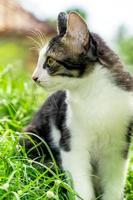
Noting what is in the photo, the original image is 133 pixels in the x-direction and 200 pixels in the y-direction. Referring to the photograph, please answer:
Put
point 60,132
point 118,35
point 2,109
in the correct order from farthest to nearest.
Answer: point 118,35 → point 2,109 → point 60,132

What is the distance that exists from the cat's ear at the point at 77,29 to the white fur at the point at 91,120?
0.19 m

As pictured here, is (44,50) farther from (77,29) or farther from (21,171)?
(21,171)

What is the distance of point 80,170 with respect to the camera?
3.29 meters

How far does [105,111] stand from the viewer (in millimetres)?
3180

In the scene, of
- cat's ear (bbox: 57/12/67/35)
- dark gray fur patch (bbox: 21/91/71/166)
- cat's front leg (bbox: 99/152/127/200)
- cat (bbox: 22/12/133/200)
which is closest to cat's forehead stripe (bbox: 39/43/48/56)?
cat (bbox: 22/12/133/200)

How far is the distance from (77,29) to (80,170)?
862mm

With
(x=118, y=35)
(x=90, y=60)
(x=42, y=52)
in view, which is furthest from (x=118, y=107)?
(x=118, y=35)

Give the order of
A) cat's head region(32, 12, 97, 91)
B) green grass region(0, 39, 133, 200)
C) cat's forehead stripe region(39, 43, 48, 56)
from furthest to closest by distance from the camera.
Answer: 1. cat's forehead stripe region(39, 43, 48, 56)
2. cat's head region(32, 12, 97, 91)
3. green grass region(0, 39, 133, 200)

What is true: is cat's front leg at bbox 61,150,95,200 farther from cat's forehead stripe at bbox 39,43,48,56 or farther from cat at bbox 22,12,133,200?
cat's forehead stripe at bbox 39,43,48,56

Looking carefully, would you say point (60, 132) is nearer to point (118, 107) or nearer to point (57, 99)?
point (57, 99)

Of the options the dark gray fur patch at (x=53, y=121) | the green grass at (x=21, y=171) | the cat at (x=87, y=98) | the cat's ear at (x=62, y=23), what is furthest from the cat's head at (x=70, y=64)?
the green grass at (x=21, y=171)

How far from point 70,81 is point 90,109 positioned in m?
0.21

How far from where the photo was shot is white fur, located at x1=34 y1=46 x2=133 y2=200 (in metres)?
3.17

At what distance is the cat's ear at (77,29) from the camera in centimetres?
306
